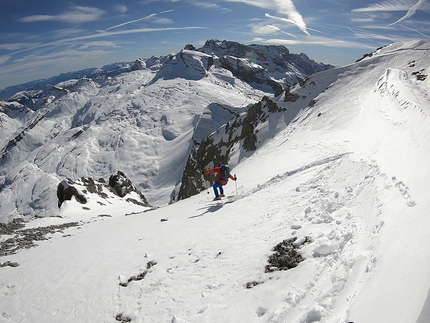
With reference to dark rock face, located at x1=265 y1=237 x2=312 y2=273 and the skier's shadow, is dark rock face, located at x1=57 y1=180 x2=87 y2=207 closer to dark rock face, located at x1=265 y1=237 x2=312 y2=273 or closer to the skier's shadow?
the skier's shadow

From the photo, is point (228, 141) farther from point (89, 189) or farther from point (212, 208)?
point (212, 208)

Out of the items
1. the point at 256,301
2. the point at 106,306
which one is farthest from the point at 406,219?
the point at 106,306

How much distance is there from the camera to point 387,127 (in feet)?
57.4

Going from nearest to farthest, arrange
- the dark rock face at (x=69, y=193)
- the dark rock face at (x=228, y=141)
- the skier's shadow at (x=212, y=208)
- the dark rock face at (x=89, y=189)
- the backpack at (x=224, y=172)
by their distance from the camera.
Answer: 1. the skier's shadow at (x=212, y=208)
2. the backpack at (x=224, y=172)
3. the dark rock face at (x=69, y=193)
4. the dark rock face at (x=89, y=189)
5. the dark rock face at (x=228, y=141)

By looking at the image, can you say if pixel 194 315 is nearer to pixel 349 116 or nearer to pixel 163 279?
pixel 163 279

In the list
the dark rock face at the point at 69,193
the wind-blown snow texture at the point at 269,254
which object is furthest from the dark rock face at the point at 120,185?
the wind-blown snow texture at the point at 269,254

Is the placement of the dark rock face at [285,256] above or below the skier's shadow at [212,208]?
above

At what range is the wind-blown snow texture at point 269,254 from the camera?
5.49 meters

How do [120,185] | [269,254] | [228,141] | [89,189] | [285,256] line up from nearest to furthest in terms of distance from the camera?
1. [285,256]
2. [269,254]
3. [89,189]
4. [120,185]
5. [228,141]

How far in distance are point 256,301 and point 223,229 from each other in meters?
4.67

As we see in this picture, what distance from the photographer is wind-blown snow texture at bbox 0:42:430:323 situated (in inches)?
216

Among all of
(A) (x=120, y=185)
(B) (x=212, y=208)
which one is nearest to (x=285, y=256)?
(B) (x=212, y=208)

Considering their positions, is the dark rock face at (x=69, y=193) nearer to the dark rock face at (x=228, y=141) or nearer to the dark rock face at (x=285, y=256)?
the dark rock face at (x=228, y=141)

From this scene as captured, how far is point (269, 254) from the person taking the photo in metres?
8.09
